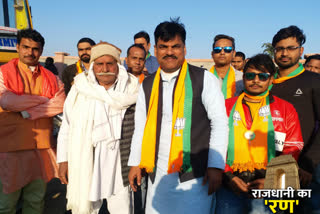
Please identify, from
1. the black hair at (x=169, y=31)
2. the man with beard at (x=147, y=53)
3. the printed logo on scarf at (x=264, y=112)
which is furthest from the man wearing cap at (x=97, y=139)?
the man with beard at (x=147, y=53)

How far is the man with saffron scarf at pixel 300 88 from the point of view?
240 cm

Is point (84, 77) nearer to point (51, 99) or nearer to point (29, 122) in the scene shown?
point (51, 99)

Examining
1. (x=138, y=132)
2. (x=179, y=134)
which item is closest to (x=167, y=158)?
(x=179, y=134)

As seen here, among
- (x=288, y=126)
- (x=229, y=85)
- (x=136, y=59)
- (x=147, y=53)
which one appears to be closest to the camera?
(x=288, y=126)

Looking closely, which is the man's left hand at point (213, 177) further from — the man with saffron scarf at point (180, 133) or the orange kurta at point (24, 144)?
the orange kurta at point (24, 144)

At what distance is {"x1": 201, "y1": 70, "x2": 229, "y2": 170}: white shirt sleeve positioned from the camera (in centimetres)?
191

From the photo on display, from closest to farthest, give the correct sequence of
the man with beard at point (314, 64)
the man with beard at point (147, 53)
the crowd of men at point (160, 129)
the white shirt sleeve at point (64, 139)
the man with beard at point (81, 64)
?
1. the crowd of men at point (160, 129)
2. the white shirt sleeve at point (64, 139)
3. the man with beard at point (314, 64)
4. the man with beard at point (81, 64)
5. the man with beard at point (147, 53)

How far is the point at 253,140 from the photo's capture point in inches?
81.2

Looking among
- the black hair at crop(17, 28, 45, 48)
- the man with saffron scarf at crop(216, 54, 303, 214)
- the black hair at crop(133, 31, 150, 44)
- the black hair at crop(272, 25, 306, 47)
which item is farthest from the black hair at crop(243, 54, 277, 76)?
the black hair at crop(133, 31, 150, 44)

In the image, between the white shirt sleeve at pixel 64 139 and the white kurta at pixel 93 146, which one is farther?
the white shirt sleeve at pixel 64 139

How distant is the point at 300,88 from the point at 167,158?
1.69 meters

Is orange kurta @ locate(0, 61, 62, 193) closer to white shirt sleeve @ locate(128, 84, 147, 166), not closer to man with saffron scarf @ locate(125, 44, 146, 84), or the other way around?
white shirt sleeve @ locate(128, 84, 147, 166)

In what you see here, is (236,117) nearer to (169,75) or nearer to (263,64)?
(263,64)

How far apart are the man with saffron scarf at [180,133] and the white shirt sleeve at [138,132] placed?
5cm
